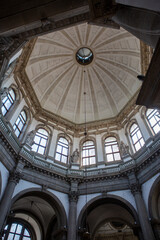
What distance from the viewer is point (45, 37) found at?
19109 mm

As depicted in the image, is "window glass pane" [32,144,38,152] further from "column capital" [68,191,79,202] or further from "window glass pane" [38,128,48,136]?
"column capital" [68,191,79,202]

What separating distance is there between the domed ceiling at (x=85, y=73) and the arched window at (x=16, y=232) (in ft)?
40.6

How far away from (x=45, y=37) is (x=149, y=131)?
1482 centimetres

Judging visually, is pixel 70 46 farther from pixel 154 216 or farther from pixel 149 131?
pixel 154 216

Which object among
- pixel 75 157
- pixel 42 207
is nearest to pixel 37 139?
pixel 75 157

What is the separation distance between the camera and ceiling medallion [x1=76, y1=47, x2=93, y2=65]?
2287 cm

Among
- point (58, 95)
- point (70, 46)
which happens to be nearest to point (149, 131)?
point (58, 95)

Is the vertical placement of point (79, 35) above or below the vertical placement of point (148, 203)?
above

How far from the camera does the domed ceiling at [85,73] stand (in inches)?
786

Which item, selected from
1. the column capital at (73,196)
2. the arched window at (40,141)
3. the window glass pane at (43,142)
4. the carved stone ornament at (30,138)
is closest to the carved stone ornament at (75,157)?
the arched window at (40,141)

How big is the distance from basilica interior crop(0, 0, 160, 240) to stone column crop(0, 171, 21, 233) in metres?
0.07

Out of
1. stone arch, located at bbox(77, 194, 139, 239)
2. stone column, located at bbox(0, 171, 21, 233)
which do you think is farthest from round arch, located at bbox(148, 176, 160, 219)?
stone column, located at bbox(0, 171, 21, 233)

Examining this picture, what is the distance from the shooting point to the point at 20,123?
53.7ft

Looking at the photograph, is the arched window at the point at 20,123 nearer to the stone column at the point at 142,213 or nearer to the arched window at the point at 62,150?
the arched window at the point at 62,150
